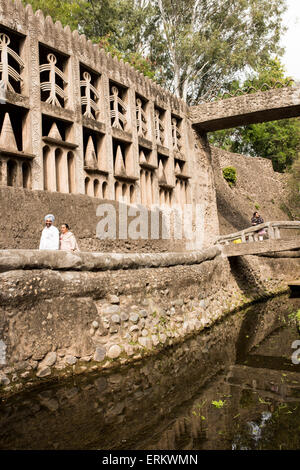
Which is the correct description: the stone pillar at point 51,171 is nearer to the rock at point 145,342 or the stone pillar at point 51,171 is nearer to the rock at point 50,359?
the rock at point 145,342

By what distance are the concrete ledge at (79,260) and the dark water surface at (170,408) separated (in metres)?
1.63

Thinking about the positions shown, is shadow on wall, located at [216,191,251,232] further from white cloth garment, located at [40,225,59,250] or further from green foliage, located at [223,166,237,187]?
white cloth garment, located at [40,225,59,250]

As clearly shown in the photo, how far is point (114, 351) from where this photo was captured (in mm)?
6656

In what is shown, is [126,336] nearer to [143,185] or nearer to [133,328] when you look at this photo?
[133,328]

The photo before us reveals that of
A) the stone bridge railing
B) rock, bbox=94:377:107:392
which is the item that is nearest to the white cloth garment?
rock, bbox=94:377:107:392

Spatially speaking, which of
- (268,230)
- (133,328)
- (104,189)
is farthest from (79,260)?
(268,230)

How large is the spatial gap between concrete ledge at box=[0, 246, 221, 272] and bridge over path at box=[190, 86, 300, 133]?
733 cm

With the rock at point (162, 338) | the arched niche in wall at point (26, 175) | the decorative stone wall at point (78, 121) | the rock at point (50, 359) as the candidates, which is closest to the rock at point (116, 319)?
the rock at point (162, 338)

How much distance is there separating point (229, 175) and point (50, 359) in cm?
2245

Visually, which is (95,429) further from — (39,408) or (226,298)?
(226,298)

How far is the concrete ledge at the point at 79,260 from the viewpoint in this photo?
559 cm

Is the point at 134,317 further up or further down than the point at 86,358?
further up
